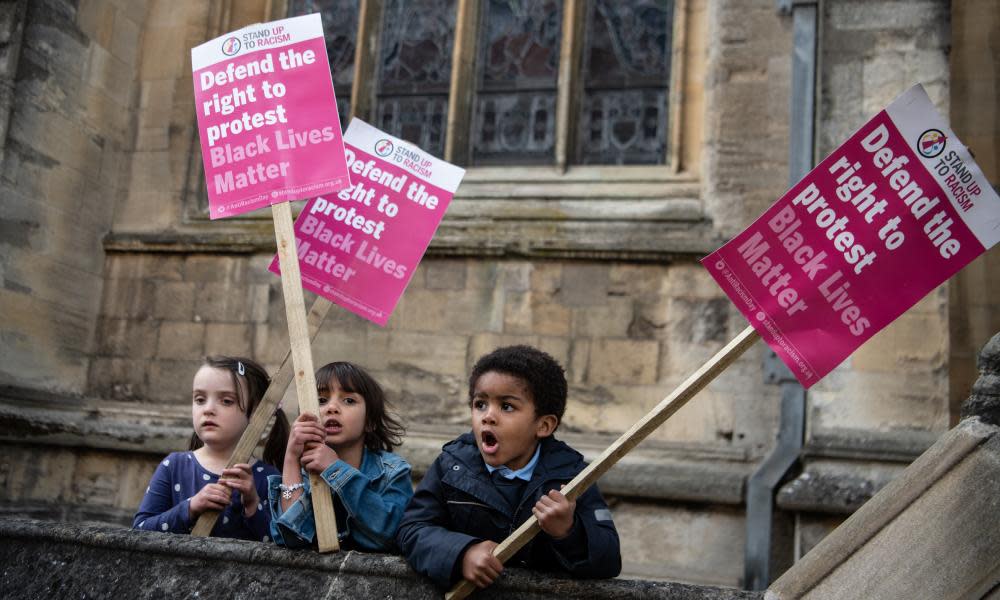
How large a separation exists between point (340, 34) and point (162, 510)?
4.97m

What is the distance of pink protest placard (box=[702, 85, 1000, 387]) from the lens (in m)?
2.89

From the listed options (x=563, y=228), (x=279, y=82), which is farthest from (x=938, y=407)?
(x=279, y=82)

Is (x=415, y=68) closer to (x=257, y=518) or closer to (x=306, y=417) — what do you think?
(x=257, y=518)

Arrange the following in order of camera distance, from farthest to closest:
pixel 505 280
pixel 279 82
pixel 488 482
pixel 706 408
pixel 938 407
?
pixel 505 280 < pixel 706 408 < pixel 938 407 < pixel 279 82 < pixel 488 482

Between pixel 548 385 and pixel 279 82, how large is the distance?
1.44 metres

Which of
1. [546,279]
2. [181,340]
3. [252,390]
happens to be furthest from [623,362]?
[252,390]

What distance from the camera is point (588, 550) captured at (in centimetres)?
265

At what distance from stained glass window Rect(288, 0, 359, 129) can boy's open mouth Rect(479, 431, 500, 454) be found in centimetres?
513

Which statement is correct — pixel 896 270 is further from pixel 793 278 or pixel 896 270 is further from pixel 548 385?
pixel 548 385

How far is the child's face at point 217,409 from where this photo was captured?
3553 millimetres

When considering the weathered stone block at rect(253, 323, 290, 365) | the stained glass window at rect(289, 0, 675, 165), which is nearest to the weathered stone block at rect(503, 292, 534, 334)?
the stained glass window at rect(289, 0, 675, 165)

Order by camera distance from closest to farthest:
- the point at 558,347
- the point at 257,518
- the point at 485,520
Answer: the point at 485,520
the point at 257,518
the point at 558,347

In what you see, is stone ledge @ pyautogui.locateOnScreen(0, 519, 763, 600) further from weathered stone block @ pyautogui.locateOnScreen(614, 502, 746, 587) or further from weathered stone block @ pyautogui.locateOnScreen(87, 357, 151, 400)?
weathered stone block @ pyautogui.locateOnScreen(87, 357, 151, 400)

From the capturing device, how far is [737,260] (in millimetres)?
3023
